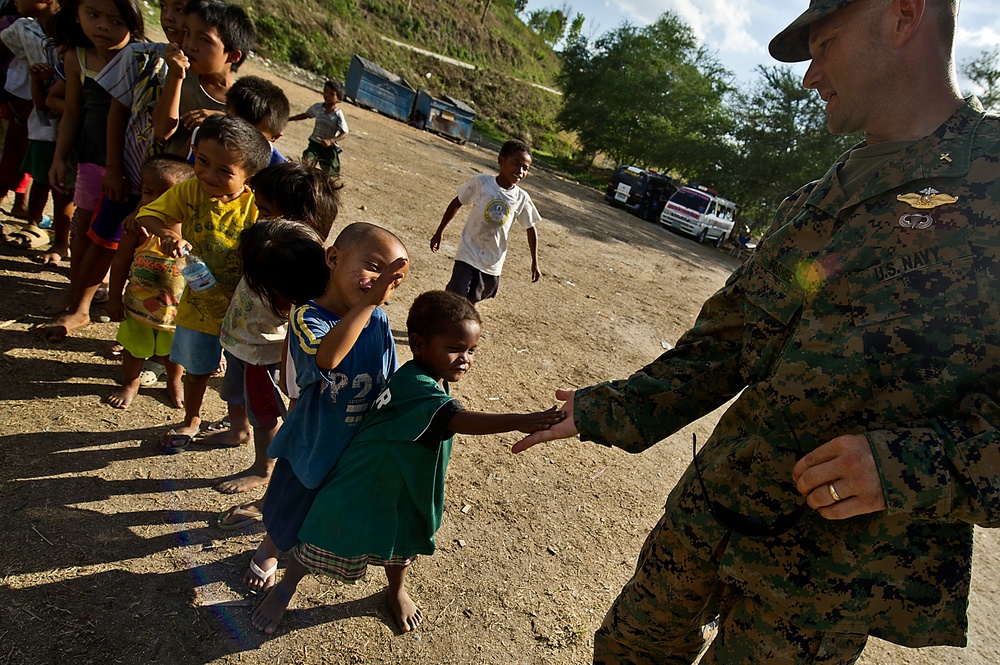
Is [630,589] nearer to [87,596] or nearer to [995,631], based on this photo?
[87,596]

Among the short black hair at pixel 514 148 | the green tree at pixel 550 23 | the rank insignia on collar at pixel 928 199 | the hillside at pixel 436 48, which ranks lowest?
the short black hair at pixel 514 148

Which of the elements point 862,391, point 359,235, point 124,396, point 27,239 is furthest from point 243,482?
point 27,239

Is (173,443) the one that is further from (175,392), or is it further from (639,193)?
(639,193)

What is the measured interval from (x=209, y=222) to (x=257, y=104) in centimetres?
122

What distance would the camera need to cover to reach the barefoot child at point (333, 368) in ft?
6.75

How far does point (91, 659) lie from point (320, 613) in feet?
2.49

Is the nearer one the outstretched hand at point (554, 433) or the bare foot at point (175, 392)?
the outstretched hand at point (554, 433)

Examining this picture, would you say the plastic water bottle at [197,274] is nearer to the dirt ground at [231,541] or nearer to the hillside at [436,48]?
the dirt ground at [231,541]

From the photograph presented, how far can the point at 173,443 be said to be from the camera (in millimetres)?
3076

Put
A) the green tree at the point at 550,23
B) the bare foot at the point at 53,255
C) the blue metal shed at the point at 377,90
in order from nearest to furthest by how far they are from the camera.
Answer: the bare foot at the point at 53,255 → the blue metal shed at the point at 377,90 → the green tree at the point at 550,23

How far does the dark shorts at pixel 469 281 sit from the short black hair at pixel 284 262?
2.44 m

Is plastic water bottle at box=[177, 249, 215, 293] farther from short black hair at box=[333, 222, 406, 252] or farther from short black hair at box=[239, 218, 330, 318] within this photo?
short black hair at box=[333, 222, 406, 252]

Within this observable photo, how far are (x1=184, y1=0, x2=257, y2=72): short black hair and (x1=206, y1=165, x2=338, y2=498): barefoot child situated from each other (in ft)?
3.66

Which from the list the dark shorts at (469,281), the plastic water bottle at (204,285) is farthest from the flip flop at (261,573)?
the dark shorts at (469,281)
